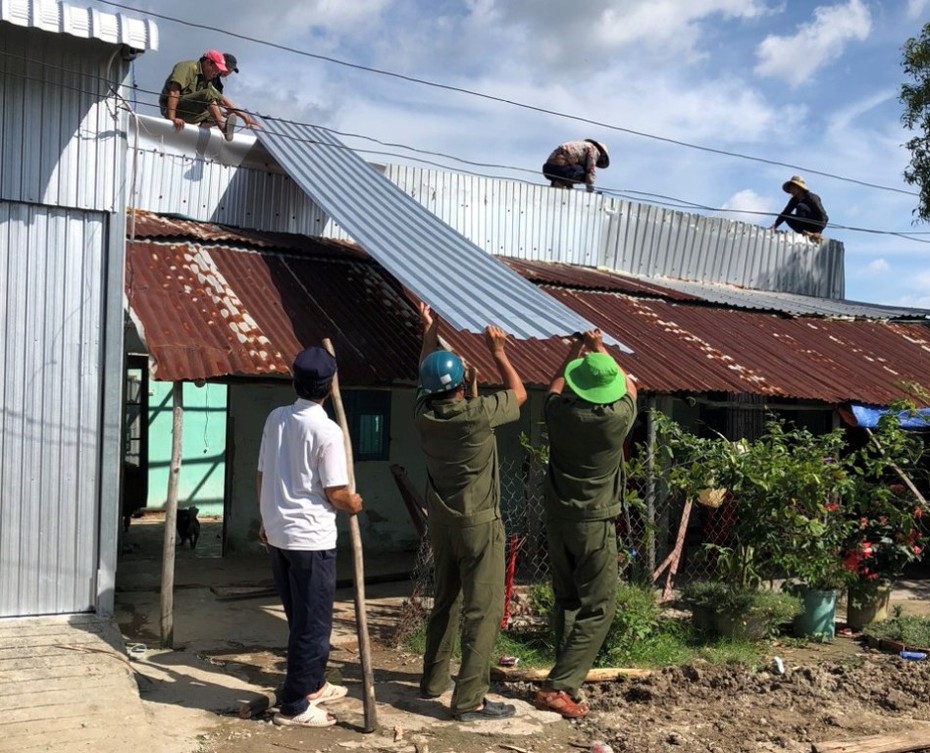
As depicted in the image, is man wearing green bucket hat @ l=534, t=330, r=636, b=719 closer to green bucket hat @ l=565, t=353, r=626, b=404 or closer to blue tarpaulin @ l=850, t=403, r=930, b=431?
green bucket hat @ l=565, t=353, r=626, b=404

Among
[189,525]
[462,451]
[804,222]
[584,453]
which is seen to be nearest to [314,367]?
[462,451]

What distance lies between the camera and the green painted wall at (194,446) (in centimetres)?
1258

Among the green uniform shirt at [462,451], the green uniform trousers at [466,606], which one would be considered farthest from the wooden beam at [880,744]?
the green uniform shirt at [462,451]

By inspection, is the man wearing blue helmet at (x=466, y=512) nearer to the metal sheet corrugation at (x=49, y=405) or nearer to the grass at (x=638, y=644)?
the grass at (x=638, y=644)

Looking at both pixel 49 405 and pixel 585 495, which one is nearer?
pixel 585 495

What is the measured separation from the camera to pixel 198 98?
927 cm

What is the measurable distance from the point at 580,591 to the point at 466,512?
0.88 metres

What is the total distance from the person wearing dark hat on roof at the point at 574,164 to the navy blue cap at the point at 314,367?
8.66m

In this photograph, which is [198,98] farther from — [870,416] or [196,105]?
[870,416]

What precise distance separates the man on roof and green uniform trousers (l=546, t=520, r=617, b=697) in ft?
19.0

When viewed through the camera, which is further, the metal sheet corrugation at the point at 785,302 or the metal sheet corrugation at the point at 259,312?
the metal sheet corrugation at the point at 785,302

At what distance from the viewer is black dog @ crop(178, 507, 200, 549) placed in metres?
10.1

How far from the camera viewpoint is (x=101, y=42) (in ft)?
19.8

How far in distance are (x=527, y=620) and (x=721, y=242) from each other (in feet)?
26.5
